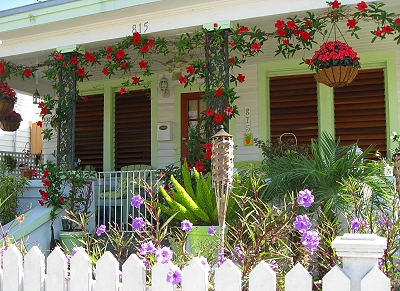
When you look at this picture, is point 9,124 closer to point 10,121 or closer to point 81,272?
point 10,121

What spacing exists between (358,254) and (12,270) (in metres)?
1.91

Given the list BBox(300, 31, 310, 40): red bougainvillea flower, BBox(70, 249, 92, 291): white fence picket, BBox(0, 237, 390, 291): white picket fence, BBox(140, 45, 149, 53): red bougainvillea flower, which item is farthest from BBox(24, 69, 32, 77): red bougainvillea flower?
BBox(70, 249, 92, 291): white fence picket

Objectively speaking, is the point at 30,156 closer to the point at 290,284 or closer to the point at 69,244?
the point at 69,244

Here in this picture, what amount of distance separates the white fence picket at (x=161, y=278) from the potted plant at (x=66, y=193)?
3.73 meters

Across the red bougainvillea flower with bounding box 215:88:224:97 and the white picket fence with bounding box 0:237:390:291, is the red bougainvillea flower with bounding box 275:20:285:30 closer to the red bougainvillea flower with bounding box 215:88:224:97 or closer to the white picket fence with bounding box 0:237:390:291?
the red bougainvillea flower with bounding box 215:88:224:97

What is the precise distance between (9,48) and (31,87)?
91.8 inches

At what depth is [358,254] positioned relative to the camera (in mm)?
1833

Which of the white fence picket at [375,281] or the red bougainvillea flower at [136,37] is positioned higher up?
the red bougainvillea flower at [136,37]

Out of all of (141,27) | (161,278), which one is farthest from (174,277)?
(141,27)

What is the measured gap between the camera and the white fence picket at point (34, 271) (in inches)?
96.8

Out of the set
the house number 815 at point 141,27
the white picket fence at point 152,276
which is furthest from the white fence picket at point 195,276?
the house number 815 at point 141,27

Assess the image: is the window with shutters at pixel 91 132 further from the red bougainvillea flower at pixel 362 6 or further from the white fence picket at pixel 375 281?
the white fence picket at pixel 375 281

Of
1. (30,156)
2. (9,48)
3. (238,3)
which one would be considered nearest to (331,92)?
(238,3)

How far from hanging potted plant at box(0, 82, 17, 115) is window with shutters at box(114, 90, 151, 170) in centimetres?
187
